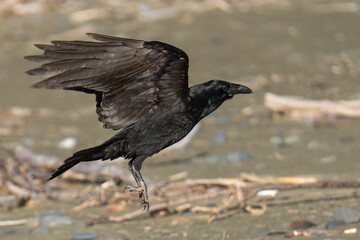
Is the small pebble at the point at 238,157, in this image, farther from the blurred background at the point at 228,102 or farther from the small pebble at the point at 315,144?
the small pebble at the point at 315,144

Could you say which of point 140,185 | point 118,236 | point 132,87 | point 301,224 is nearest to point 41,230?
point 118,236

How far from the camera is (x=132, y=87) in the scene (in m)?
4.29

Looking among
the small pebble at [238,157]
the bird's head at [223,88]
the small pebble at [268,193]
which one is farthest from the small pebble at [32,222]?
the small pebble at [238,157]

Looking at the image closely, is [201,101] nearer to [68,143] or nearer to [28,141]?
[68,143]

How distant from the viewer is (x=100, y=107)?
14.4 feet

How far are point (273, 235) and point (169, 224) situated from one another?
2.53ft

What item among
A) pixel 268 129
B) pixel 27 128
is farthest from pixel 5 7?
pixel 268 129

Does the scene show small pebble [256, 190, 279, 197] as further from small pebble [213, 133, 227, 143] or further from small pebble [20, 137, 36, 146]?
small pebble [20, 137, 36, 146]

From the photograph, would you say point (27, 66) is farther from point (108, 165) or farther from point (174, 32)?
point (108, 165)

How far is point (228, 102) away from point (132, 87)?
4057 mm

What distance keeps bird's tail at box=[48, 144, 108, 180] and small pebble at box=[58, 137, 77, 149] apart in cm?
296

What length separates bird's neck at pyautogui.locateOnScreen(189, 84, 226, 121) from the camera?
4367mm

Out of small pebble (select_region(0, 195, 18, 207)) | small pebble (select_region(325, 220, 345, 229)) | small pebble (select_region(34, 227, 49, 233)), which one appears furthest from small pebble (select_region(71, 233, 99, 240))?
small pebble (select_region(325, 220, 345, 229))

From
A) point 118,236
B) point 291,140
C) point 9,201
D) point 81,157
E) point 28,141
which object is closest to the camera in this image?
point 81,157
